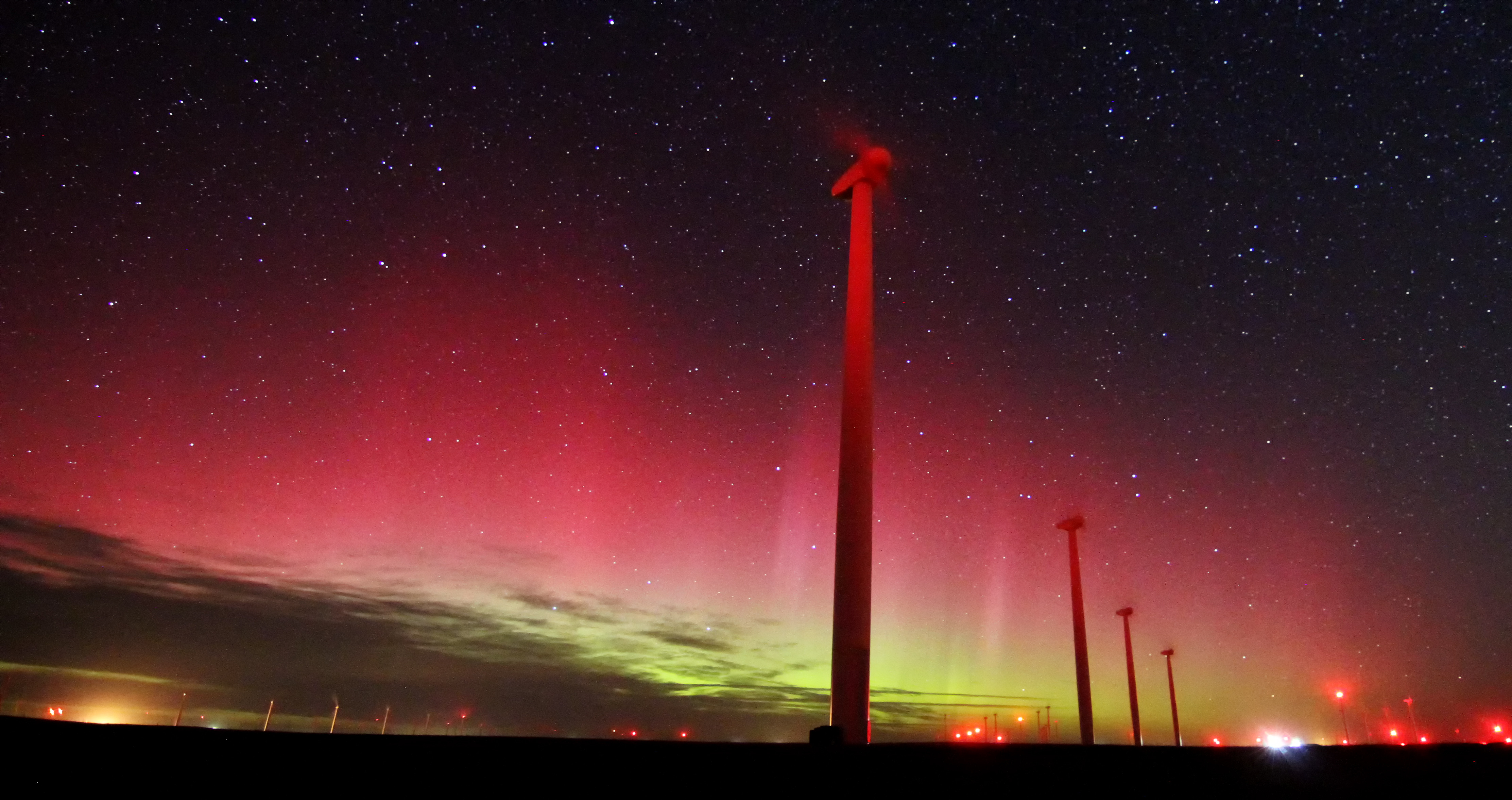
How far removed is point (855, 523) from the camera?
12617mm

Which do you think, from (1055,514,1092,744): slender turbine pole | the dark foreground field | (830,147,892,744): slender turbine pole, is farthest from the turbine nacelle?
(1055,514,1092,744): slender turbine pole

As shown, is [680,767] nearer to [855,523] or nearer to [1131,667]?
[855,523]

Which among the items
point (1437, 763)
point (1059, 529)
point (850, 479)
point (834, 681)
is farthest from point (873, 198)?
point (1059, 529)

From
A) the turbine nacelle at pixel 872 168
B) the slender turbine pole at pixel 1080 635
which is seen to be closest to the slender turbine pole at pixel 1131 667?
the slender turbine pole at pixel 1080 635

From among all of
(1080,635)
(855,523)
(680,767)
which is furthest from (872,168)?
(1080,635)

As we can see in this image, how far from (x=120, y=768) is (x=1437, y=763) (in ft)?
15.5

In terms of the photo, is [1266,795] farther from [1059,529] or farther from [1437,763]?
[1059,529]

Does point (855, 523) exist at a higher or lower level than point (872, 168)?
lower

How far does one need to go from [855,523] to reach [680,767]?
10.3 m

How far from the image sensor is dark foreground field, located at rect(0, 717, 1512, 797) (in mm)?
2143

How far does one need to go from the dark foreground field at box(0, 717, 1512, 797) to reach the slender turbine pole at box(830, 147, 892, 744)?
7.85 metres

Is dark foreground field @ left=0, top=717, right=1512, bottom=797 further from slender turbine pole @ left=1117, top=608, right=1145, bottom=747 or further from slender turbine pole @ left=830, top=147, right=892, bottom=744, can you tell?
slender turbine pole @ left=1117, top=608, right=1145, bottom=747

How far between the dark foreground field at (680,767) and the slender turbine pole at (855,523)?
25.7ft

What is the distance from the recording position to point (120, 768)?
→ 2127mm
